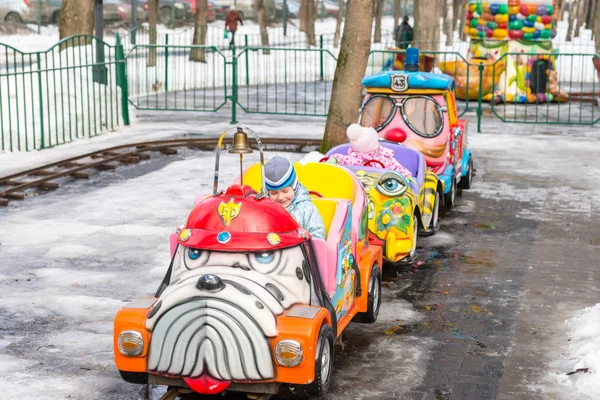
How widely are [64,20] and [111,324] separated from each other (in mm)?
14154

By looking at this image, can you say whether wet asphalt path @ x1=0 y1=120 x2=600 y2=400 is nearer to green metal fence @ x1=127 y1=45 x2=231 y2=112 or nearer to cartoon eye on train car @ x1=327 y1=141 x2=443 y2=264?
cartoon eye on train car @ x1=327 y1=141 x2=443 y2=264

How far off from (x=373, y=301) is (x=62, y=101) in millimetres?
11033

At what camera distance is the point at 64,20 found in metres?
20.3

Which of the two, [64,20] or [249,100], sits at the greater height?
[64,20]

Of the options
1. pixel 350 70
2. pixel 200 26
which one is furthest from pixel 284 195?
pixel 200 26

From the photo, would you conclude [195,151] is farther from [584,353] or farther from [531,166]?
[584,353]

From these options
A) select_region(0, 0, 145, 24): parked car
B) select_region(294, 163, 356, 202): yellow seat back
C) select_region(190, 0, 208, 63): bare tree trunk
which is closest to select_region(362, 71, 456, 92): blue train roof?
select_region(294, 163, 356, 202): yellow seat back

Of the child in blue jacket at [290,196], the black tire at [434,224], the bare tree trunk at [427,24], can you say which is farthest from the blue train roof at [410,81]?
the bare tree trunk at [427,24]

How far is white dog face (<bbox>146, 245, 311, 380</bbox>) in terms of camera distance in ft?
17.8

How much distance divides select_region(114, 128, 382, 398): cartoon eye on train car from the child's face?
1.23 feet

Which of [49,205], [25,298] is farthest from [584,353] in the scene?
[49,205]

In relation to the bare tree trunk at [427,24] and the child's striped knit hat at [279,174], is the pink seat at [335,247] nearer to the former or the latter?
the child's striped knit hat at [279,174]

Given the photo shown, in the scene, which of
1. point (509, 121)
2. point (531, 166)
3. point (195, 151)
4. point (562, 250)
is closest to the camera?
point (562, 250)

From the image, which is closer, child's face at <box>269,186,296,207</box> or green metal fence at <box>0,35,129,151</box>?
child's face at <box>269,186,296,207</box>
